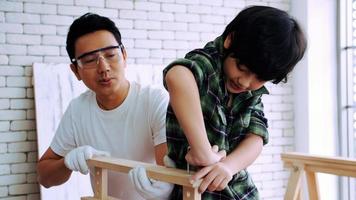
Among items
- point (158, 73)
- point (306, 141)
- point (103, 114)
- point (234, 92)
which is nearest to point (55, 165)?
point (103, 114)

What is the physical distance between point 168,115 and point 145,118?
427mm

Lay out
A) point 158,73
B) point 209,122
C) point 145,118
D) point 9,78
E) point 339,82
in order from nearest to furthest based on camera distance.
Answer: point 209,122, point 145,118, point 9,78, point 158,73, point 339,82

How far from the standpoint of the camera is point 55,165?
163 centimetres

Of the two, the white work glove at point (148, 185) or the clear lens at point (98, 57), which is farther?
the clear lens at point (98, 57)

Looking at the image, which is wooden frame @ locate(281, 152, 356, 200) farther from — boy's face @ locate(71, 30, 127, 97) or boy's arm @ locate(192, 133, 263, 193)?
boy's face @ locate(71, 30, 127, 97)

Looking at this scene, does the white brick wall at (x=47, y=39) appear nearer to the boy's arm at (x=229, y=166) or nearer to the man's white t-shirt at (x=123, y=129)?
the man's white t-shirt at (x=123, y=129)

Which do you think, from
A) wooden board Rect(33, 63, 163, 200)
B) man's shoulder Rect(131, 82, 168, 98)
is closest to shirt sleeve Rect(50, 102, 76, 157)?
man's shoulder Rect(131, 82, 168, 98)

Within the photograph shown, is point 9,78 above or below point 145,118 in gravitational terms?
above

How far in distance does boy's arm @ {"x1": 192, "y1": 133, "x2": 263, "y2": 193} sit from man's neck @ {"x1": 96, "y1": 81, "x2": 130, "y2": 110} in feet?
1.77

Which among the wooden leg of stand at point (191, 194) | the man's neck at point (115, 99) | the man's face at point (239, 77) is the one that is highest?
the man's face at point (239, 77)

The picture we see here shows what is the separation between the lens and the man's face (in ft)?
3.68

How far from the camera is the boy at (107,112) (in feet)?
5.18

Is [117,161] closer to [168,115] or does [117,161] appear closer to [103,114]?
[168,115]

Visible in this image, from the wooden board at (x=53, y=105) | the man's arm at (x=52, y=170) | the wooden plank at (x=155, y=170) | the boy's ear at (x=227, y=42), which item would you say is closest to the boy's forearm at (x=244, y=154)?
the wooden plank at (x=155, y=170)
